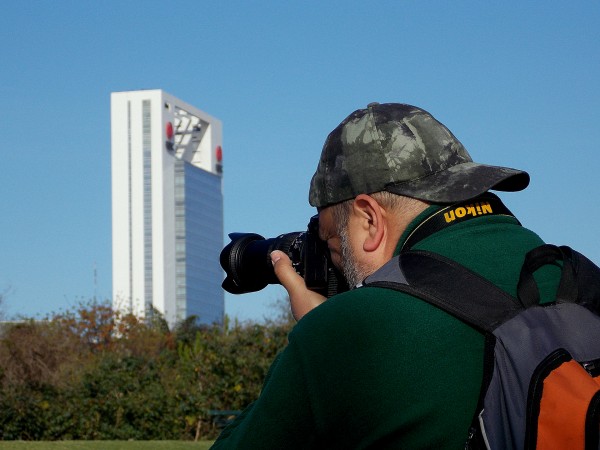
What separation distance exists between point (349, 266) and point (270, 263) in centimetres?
59

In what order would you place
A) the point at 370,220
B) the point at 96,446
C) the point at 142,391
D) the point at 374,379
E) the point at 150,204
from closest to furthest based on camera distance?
the point at 374,379 < the point at 370,220 < the point at 96,446 < the point at 142,391 < the point at 150,204

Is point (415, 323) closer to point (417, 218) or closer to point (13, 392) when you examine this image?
point (417, 218)

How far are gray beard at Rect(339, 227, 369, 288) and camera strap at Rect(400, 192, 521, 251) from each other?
0.50ft

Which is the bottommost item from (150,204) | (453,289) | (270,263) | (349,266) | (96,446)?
(96,446)

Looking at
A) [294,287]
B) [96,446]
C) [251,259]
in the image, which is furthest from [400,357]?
[96,446]

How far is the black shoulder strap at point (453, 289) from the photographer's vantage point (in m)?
1.80

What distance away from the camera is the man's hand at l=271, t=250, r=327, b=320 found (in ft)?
7.98

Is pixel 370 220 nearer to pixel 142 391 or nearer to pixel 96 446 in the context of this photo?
pixel 96 446

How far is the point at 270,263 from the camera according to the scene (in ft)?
9.16

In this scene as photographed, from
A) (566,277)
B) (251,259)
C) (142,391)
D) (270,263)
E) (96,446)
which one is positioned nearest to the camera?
(566,277)

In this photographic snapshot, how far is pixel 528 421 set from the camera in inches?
67.8

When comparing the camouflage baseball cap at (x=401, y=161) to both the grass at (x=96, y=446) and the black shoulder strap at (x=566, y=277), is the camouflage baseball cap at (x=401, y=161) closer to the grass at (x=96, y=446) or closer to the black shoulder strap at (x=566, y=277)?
the black shoulder strap at (x=566, y=277)

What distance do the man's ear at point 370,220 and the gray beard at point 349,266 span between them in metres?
0.06

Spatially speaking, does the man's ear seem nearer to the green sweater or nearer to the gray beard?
the gray beard
